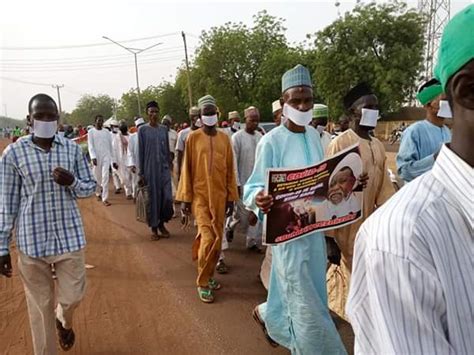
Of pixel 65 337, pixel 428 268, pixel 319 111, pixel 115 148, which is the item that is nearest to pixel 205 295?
pixel 65 337

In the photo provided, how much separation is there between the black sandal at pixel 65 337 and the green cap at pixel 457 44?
3.36 metres

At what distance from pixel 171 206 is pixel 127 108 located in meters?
65.3

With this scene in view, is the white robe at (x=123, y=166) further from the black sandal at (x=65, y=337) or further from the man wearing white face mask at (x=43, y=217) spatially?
the man wearing white face mask at (x=43, y=217)

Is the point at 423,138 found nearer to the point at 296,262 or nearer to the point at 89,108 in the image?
the point at 296,262

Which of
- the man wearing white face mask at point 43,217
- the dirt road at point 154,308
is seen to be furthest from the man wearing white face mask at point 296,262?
the man wearing white face mask at point 43,217

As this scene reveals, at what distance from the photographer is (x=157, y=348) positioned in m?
3.59

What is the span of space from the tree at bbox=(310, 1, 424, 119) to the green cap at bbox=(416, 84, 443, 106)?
91.9 ft

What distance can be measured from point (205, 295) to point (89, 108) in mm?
105994

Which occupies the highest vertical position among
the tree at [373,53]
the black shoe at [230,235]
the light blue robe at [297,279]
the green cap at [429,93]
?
the tree at [373,53]

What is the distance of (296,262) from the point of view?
117 inches

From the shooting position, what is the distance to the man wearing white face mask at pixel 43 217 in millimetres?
3146

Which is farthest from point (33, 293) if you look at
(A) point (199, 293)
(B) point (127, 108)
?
(B) point (127, 108)

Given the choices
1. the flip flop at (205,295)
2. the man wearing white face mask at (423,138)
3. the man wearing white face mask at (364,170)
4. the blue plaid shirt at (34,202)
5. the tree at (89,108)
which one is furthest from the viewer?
the tree at (89,108)

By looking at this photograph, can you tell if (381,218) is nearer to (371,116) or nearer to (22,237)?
(371,116)
